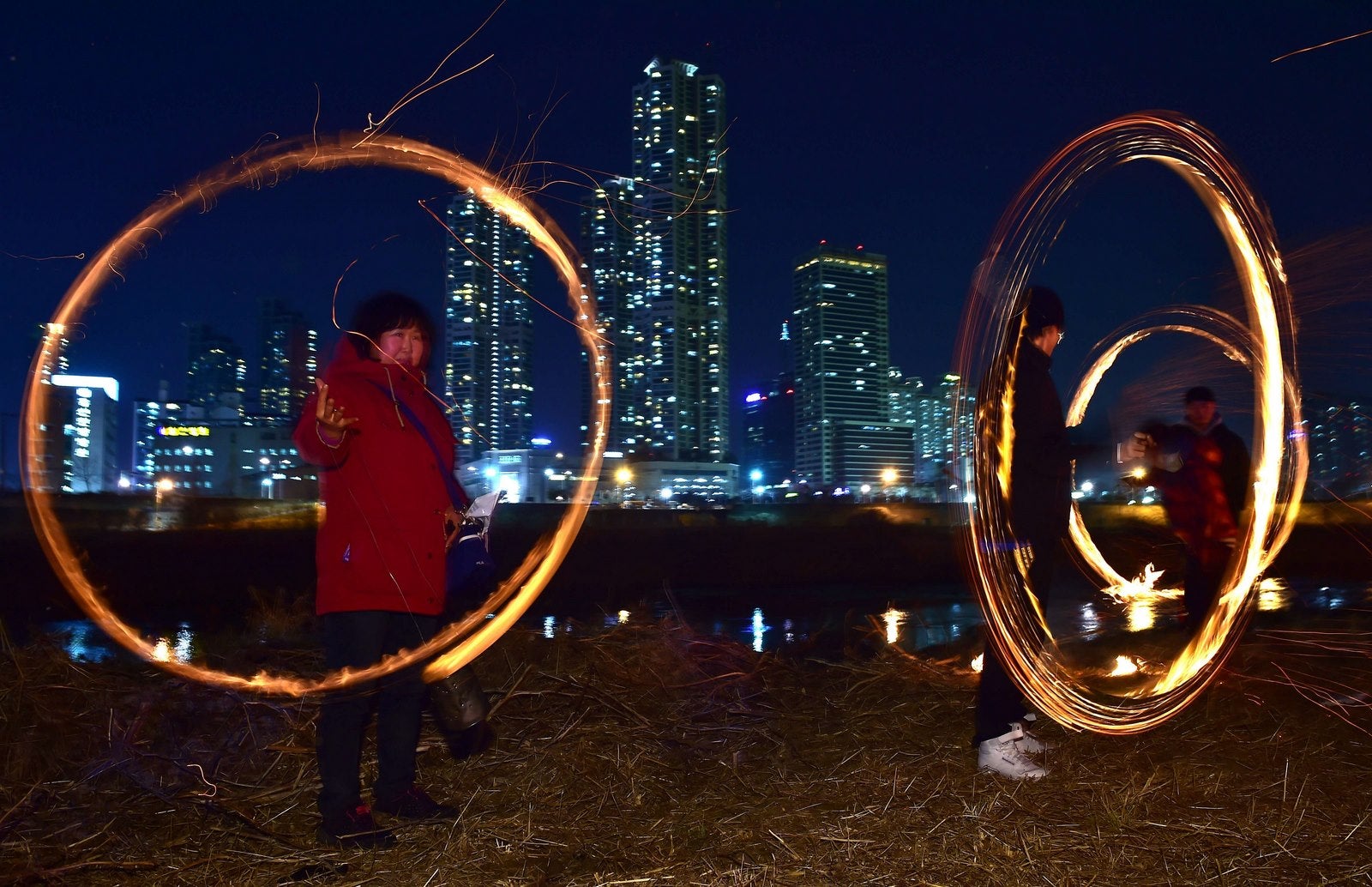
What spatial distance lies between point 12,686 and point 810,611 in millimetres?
9516

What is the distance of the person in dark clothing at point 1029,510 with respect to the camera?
449cm

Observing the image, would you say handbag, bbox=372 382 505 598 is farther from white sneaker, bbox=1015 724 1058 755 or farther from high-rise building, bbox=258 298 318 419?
white sneaker, bbox=1015 724 1058 755

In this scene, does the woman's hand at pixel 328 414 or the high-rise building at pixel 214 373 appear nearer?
the woman's hand at pixel 328 414

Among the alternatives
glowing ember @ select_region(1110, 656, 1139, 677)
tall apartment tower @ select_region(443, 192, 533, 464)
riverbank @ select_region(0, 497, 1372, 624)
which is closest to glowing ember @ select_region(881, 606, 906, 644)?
riverbank @ select_region(0, 497, 1372, 624)

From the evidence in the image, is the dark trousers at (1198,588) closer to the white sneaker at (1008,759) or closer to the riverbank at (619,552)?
the white sneaker at (1008,759)

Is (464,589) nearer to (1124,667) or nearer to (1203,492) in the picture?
(1203,492)

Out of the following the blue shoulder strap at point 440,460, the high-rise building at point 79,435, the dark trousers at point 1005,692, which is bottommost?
the dark trousers at point 1005,692

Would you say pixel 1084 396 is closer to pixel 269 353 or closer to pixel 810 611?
pixel 810 611

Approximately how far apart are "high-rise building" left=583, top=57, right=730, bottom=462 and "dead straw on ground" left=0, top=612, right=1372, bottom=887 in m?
2.51

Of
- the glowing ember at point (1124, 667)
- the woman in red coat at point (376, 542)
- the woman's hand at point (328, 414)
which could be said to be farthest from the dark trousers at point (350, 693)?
the glowing ember at point (1124, 667)

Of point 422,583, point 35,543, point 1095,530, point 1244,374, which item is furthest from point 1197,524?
point 1095,530

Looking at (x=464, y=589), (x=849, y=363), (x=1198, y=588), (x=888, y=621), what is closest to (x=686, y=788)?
(x=464, y=589)

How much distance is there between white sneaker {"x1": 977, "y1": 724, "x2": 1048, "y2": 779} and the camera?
175 inches

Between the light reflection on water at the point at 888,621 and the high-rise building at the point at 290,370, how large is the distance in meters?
3.12
